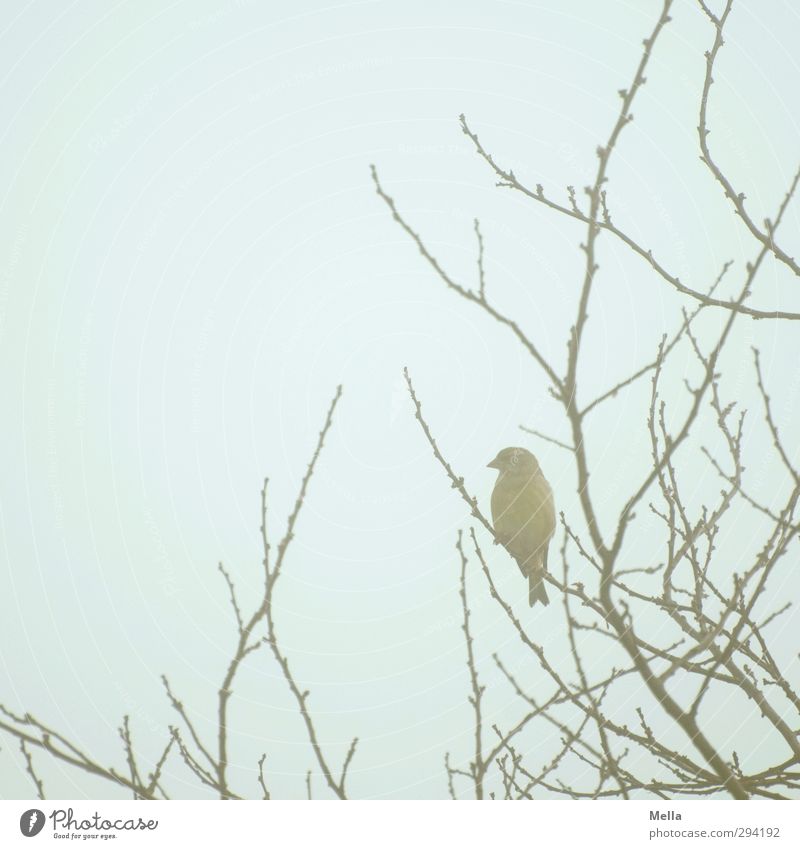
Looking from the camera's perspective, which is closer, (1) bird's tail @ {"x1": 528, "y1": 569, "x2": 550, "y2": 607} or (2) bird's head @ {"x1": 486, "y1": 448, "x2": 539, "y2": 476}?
(1) bird's tail @ {"x1": 528, "y1": 569, "x2": 550, "y2": 607}

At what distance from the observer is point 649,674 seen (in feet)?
5.53

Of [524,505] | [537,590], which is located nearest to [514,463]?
[524,505]

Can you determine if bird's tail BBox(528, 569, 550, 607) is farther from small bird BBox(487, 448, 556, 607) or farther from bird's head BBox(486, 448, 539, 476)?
bird's head BBox(486, 448, 539, 476)

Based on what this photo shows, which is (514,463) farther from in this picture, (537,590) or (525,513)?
(537,590)

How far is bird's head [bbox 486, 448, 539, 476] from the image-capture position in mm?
4438

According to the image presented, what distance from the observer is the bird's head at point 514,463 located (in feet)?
14.6

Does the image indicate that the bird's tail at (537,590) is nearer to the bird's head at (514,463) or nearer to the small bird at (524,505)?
the small bird at (524,505)

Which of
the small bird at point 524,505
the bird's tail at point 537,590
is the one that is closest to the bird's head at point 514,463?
the small bird at point 524,505

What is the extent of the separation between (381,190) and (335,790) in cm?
139

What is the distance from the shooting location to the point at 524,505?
437cm

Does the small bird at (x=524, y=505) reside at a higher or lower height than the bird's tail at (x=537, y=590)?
higher

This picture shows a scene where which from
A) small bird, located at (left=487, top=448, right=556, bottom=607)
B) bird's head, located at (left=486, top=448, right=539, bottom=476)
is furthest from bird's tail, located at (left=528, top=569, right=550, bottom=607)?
bird's head, located at (left=486, top=448, right=539, bottom=476)

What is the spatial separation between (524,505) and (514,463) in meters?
0.21
